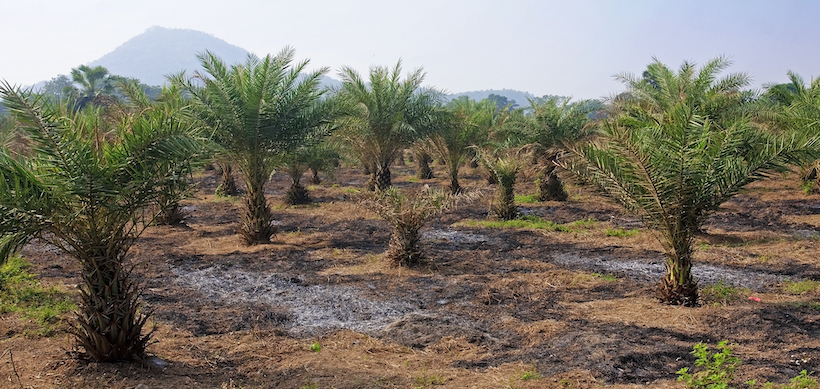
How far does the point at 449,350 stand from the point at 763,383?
2795 millimetres

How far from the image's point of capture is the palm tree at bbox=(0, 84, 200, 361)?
4473mm

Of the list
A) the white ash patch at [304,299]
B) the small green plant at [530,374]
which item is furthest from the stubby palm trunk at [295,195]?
the small green plant at [530,374]

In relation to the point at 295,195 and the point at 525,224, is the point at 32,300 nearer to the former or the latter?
the point at 525,224

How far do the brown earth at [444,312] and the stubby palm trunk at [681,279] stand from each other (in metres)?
0.21

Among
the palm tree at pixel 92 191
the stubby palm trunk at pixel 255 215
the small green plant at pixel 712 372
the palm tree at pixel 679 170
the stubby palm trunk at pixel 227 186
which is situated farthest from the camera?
the stubby palm trunk at pixel 227 186

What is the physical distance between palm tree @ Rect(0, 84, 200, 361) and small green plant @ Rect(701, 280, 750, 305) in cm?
649

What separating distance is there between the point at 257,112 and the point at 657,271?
7483 millimetres

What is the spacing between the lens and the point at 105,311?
16.2 ft

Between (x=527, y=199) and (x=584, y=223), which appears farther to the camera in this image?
(x=527, y=199)

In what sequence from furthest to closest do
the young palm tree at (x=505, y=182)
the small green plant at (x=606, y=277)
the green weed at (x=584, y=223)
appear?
the young palm tree at (x=505, y=182)
the green weed at (x=584, y=223)
the small green plant at (x=606, y=277)

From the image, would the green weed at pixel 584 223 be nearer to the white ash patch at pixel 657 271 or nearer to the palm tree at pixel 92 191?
the white ash patch at pixel 657 271

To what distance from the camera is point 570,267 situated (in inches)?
381

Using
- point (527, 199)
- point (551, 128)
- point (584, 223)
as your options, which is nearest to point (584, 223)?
point (584, 223)

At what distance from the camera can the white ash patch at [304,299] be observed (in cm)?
691
